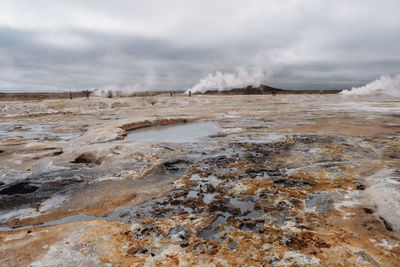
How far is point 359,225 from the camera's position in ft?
13.5

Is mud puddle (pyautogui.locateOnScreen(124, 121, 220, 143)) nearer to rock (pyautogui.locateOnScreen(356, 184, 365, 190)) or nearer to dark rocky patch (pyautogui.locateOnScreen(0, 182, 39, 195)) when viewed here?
dark rocky patch (pyautogui.locateOnScreen(0, 182, 39, 195))

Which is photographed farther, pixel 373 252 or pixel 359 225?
pixel 359 225

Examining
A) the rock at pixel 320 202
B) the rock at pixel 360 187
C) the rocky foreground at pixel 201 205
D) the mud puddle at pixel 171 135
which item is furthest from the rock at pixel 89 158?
the rock at pixel 360 187

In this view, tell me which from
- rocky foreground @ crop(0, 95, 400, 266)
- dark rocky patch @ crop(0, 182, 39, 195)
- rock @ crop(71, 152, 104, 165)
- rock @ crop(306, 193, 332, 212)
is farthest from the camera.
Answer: rock @ crop(71, 152, 104, 165)

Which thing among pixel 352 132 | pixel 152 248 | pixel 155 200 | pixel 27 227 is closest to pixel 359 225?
pixel 152 248

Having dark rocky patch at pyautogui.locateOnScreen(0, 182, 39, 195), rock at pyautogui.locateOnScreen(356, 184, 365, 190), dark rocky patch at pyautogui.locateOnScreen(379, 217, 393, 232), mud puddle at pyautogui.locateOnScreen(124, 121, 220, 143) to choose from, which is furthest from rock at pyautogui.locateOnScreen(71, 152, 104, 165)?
dark rocky patch at pyautogui.locateOnScreen(379, 217, 393, 232)

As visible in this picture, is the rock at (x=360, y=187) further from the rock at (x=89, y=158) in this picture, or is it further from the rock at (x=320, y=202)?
the rock at (x=89, y=158)

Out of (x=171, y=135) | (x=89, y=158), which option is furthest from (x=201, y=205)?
(x=171, y=135)

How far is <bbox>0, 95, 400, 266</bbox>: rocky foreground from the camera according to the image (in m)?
3.52

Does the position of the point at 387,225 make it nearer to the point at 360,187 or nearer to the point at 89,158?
the point at 360,187

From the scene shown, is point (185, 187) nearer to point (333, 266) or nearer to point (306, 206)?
point (306, 206)

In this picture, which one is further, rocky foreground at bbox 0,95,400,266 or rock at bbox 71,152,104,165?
rock at bbox 71,152,104,165

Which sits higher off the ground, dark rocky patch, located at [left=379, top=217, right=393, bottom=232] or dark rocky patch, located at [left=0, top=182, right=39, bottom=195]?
dark rocky patch, located at [left=379, top=217, right=393, bottom=232]

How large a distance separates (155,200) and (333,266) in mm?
3502
